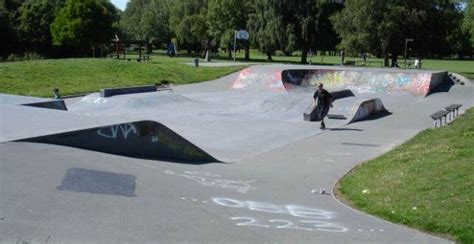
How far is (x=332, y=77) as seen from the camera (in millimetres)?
35750

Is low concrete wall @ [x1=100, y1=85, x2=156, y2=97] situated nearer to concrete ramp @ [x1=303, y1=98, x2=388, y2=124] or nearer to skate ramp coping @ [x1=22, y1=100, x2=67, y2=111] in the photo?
skate ramp coping @ [x1=22, y1=100, x2=67, y2=111]

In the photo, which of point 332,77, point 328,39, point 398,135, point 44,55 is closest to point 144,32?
point 44,55

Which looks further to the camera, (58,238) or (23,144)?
(23,144)

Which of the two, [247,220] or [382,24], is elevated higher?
[382,24]

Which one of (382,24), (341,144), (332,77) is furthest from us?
(382,24)

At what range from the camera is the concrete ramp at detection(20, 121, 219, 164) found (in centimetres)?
1036

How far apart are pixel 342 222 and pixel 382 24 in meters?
42.4

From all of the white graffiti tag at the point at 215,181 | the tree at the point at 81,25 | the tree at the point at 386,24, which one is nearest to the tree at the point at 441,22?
the tree at the point at 386,24

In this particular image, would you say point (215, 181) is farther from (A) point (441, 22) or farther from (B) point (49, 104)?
(A) point (441, 22)

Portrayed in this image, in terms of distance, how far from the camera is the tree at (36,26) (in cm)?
6028

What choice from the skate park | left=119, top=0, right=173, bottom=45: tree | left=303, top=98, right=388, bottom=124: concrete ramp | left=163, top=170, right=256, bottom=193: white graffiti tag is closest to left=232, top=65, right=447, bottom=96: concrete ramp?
left=303, top=98, right=388, bottom=124: concrete ramp

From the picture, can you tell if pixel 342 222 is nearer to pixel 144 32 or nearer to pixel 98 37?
pixel 98 37

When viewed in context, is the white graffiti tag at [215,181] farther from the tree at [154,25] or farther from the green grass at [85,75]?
the tree at [154,25]

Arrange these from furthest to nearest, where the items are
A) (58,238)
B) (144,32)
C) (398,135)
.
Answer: (144,32) < (398,135) < (58,238)
